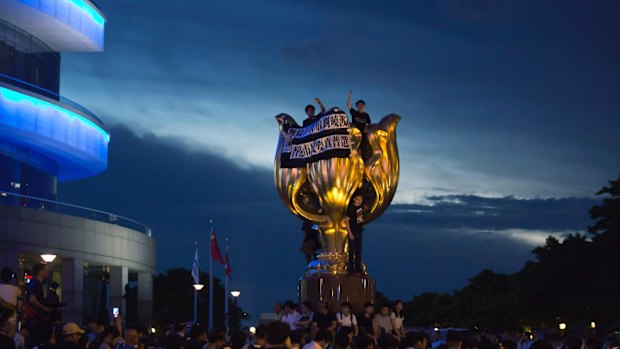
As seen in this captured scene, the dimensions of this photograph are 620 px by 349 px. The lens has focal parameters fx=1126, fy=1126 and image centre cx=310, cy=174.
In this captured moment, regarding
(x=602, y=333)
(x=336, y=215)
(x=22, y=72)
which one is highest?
(x=22, y=72)

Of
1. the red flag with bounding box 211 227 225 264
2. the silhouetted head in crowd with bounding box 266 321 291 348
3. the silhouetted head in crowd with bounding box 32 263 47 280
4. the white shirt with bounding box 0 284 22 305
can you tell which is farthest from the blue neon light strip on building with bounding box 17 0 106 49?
the silhouetted head in crowd with bounding box 266 321 291 348

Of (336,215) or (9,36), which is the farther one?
(9,36)

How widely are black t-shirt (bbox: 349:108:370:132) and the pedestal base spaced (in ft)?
12.1

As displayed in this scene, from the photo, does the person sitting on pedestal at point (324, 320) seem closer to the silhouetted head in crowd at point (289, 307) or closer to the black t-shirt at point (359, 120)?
the silhouetted head in crowd at point (289, 307)

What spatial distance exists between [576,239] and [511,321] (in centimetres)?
1901

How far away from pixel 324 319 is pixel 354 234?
523 centimetres

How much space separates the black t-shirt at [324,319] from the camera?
72.8 feet

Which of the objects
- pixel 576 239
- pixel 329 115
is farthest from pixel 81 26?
pixel 329 115

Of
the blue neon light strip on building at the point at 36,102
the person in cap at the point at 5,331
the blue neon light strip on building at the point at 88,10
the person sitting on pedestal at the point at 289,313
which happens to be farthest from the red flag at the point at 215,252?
the person in cap at the point at 5,331

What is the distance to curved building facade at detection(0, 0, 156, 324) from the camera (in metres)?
55.6

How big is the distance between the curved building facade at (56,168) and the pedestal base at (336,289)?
2862cm

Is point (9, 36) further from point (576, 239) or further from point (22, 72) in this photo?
point (576, 239)

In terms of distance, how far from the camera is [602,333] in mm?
54062

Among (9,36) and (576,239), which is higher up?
(9,36)
